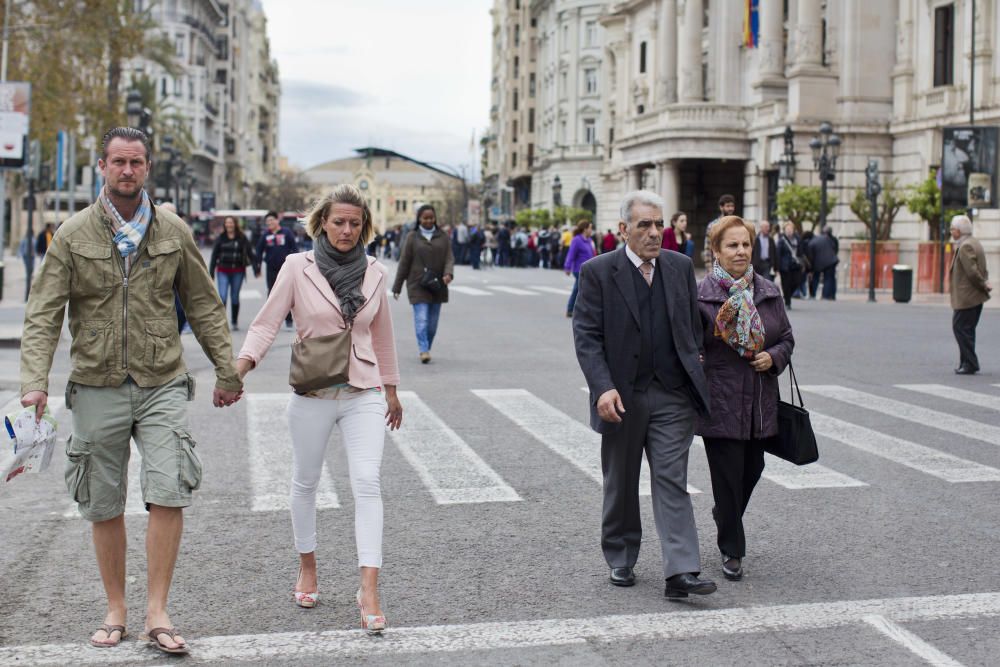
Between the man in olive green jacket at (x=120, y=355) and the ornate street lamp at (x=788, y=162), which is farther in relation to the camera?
the ornate street lamp at (x=788, y=162)

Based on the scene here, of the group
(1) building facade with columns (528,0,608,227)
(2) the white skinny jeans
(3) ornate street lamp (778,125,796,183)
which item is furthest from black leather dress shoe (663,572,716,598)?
(1) building facade with columns (528,0,608,227)

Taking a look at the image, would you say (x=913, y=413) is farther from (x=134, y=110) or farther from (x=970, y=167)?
(x=134, y=110)

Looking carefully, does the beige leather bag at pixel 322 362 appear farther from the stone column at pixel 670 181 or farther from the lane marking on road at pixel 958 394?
the stone column at pixel 670 181

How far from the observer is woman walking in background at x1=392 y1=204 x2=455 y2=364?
618 inches

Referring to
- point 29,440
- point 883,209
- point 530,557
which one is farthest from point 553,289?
point 29,440

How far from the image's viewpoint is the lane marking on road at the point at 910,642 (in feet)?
16.3

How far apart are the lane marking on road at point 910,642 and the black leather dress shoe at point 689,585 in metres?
0.65

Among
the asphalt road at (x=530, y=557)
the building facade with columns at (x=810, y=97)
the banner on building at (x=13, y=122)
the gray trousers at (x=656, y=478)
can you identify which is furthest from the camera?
the building facade with columns at (x=810, y=97)

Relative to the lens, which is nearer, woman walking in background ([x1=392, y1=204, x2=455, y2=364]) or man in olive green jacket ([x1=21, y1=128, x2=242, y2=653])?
man in olive green jacket ([x1=21, y1=128, x2=242, y2=653])

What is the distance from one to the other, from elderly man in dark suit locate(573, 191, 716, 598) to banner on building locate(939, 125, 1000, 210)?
87.0ft

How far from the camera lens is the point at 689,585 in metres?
5.75

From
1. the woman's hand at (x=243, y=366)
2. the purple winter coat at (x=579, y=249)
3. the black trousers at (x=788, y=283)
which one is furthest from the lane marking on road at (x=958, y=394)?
the black trousers at (x=788, y=283)

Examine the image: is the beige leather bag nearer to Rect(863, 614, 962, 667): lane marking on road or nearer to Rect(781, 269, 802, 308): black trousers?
Rect(863, 614, 962, 667): lane marking on road

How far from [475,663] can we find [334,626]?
71cm
